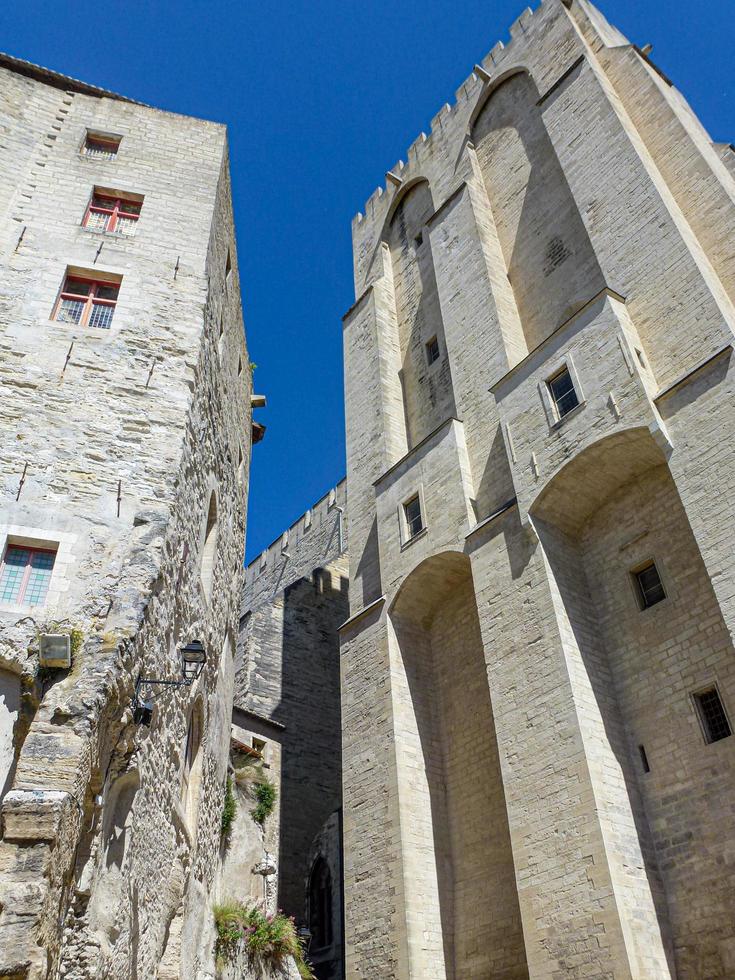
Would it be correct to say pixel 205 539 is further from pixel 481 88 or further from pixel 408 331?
pixel 481 88

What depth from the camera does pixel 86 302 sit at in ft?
40.3

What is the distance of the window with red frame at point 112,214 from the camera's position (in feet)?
43.8

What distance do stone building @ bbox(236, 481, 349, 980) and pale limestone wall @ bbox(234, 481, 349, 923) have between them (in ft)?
0.09

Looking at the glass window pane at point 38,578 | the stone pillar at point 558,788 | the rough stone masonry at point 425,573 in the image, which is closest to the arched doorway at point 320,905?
the rough stone masonry at point 425,573

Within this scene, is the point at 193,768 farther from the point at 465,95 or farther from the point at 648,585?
the point at 465,95

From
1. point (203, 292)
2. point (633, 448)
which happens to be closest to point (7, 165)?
point (203, 292)

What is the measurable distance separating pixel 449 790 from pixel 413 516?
18.4 feet

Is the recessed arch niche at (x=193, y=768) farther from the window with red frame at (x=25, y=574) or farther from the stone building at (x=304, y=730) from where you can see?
the stone building at (x=304, y=730)

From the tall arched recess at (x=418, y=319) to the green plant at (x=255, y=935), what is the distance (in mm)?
10888

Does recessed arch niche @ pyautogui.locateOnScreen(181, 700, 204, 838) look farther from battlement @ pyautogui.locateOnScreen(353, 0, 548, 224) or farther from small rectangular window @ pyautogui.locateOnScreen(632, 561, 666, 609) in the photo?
battlement @ pyautogui.locateOnScreen(353, 0, 548, 224)

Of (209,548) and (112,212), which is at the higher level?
(112,212)

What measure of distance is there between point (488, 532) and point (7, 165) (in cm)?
1044

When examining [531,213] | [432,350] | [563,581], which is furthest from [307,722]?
[531,213]

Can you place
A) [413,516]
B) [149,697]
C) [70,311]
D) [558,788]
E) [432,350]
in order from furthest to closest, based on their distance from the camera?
[432,350] < [413,516] < [70,311] < [558,788] < [149,697]
